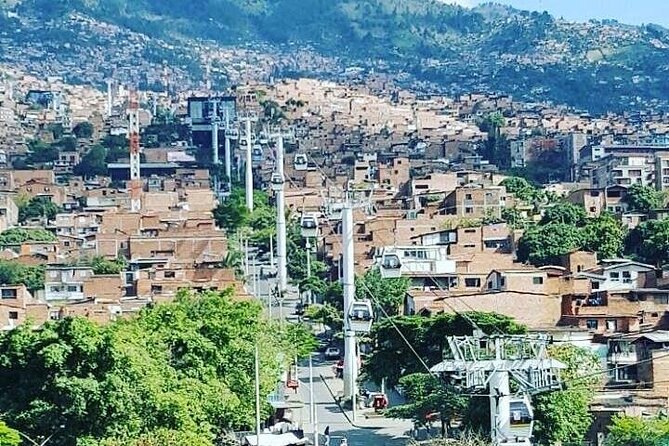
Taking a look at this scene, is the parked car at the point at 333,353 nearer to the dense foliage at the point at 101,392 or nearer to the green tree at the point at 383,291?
the green tree at the point at 383,291

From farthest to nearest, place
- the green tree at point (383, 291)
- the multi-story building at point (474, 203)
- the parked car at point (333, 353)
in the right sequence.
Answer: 1. the multi-story building at point (474, 203)
2. the green tree at point (383, 291)
3. the parked car at point (333, 353)

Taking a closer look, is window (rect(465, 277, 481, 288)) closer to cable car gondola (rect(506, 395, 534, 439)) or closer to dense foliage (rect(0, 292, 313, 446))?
dense foliage (rect(0, 292, 313, 446))

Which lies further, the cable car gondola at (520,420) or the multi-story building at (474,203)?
the multi-story building at (474,203)

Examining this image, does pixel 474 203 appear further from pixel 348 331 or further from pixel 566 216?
pixel 348 331

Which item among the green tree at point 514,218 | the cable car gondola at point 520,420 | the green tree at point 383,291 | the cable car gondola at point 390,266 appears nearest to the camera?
the cable car gondola at point 520,420

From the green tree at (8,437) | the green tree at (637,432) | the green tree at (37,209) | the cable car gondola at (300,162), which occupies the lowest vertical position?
the green tree at (637,432)

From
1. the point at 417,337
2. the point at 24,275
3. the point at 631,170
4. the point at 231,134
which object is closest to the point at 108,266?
the point at 24,275

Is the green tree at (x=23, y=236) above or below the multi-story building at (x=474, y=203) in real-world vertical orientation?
below

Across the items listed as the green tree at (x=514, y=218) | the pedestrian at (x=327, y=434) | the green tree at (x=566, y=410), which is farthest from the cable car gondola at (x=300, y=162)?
the green tree at (x=566, y=410)

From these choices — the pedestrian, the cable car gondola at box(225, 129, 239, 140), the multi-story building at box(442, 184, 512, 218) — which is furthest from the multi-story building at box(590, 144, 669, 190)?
the pedestrian
